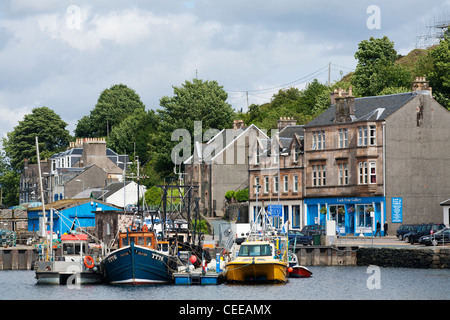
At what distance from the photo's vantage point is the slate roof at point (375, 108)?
302ft

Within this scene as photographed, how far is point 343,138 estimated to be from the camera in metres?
94.7

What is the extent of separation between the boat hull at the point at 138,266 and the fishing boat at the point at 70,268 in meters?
2.67

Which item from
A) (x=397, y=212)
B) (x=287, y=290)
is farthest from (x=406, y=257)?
→ (x=397, y=212)

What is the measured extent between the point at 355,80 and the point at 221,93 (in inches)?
855

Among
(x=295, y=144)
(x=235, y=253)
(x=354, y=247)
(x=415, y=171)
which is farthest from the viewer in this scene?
(x=295, y=144)

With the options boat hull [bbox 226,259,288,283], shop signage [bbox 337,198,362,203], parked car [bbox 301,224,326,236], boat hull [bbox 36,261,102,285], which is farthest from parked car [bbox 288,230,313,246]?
boat hull [bbox 36,261,102,285]

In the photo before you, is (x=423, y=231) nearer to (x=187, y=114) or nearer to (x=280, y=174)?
(x=280, y=174)

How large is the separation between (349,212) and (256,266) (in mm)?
38440

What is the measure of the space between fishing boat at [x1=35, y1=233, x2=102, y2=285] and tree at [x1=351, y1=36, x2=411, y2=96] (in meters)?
63.8

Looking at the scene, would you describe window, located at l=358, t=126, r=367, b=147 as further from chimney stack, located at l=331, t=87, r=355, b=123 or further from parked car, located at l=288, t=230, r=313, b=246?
parked car, located at l=288, t=230, r=313, b=246

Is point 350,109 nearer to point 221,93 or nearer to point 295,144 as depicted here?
point 295,144

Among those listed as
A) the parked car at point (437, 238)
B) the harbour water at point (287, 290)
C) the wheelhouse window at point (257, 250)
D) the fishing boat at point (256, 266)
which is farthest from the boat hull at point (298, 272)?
the parked car at point (437, 238)
